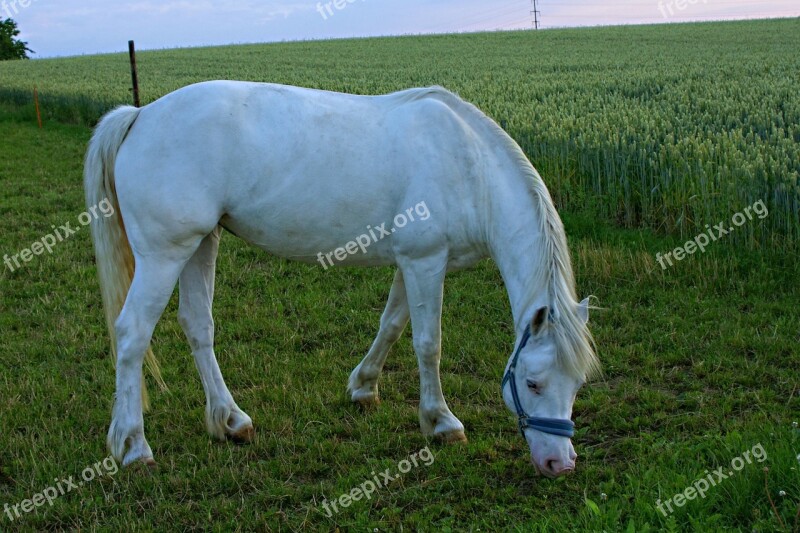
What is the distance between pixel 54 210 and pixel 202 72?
21230 mm

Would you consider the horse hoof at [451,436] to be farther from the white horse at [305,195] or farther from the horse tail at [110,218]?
the horse tail at [110,218]

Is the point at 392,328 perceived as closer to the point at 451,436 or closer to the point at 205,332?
the point at 451,436

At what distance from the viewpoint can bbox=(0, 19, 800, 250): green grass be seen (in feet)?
23.9

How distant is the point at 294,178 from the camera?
4055 mm

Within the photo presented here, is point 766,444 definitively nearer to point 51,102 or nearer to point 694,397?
point 694,397

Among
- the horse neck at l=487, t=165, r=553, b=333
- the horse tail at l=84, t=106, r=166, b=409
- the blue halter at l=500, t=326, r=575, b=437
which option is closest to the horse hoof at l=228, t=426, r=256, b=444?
the horse tail at l=84, t=106, r=166, b=409

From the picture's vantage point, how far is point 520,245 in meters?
3.79

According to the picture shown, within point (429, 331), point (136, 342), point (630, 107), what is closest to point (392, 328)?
point (429, 331)

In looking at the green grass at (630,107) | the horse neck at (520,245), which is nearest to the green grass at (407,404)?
the green grass at (630,107)

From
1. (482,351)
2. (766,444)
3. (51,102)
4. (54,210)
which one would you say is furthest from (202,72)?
(766,444)

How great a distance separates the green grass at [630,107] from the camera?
728cm

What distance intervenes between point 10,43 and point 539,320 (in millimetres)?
62252

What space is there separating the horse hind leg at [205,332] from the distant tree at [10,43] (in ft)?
196

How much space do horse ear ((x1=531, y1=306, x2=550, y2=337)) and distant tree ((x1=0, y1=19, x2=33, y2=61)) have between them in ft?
202
